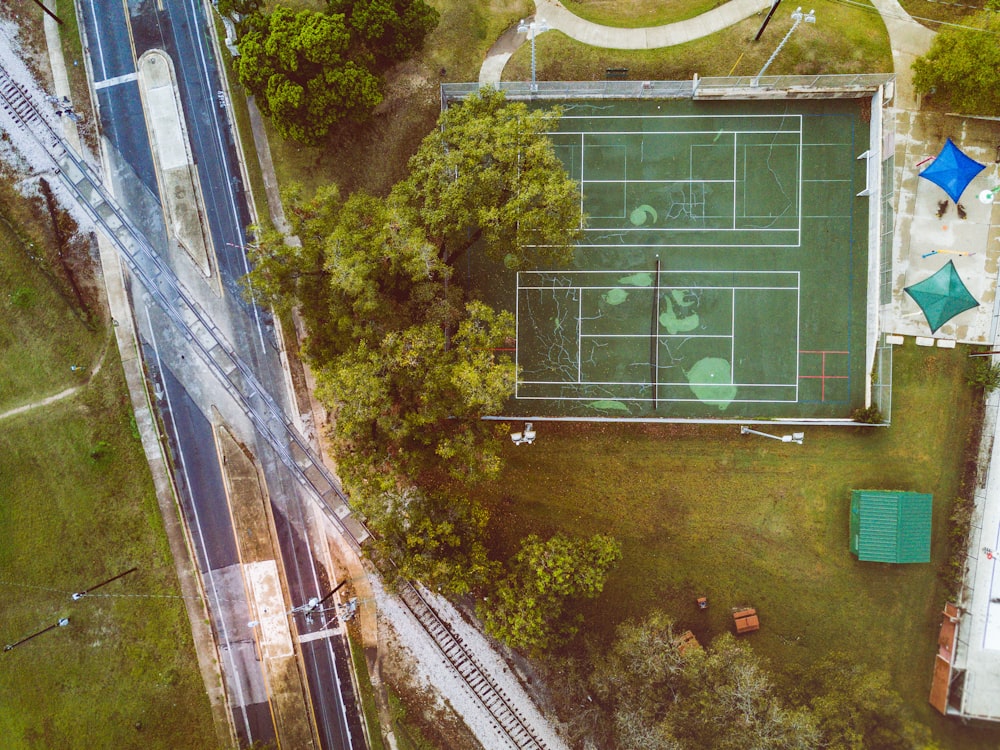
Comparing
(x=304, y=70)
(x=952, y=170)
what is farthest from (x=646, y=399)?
(x=304, y=70)

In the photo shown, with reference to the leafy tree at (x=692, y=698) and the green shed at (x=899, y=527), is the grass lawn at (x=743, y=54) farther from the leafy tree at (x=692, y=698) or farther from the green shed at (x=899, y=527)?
the leafy tree at (x=692, y=698)

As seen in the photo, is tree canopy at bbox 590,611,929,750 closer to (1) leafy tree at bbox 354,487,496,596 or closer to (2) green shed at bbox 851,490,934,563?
(2) green shed at bbox 851,490,934,563

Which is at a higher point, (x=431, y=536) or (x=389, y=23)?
(x=389, y=23)

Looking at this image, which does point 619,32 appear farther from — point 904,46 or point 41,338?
point 41,338

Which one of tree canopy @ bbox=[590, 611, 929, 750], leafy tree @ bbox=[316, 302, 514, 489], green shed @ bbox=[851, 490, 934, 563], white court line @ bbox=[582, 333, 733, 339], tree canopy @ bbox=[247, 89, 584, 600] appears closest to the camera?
leafy tree @ bbox=[316, 302, 514, 489]

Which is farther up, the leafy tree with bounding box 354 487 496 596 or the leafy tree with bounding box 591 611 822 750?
the leafy tree with bounding box 354 487 496 596

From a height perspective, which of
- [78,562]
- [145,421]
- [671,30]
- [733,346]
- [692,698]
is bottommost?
[692,698]

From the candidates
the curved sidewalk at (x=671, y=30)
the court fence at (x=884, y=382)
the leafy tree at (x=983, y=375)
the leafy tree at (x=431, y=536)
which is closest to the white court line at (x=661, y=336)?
the court fence at (x=884, y=382)

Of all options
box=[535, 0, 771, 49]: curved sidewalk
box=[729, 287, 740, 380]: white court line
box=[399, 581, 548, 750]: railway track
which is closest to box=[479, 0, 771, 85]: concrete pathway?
box=[535, 0, 771, 49]: curved sidewalk
